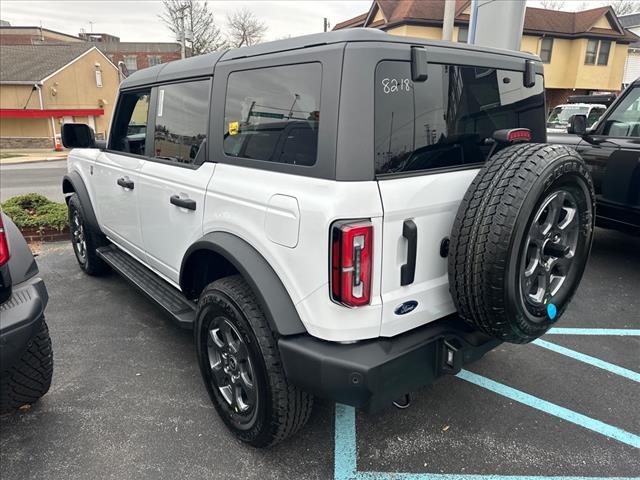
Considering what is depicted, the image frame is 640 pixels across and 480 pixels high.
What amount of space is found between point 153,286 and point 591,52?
34334 millimetres

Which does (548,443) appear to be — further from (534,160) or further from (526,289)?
(534,160)

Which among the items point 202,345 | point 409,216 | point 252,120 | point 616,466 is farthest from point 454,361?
point 252,120

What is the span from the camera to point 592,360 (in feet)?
11.1

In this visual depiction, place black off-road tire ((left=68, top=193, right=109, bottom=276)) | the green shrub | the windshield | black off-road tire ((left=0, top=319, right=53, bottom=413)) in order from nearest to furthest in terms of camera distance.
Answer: black off-road tire ((left=0, top=319, right=53, bottom=413)) < black off-road tire ((left=68, top=193, right=109, bottom=276)) < the green shrub < the windshield

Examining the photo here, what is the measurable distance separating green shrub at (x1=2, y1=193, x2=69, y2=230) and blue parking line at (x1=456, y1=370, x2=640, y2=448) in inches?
222

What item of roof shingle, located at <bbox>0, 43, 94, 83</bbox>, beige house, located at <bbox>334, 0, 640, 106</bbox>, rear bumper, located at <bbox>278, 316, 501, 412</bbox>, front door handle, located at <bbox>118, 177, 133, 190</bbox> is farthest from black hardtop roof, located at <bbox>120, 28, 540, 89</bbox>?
roof shingle, located at <bbox>0, 43, 94, 83</bbox>

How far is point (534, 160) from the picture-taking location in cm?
203

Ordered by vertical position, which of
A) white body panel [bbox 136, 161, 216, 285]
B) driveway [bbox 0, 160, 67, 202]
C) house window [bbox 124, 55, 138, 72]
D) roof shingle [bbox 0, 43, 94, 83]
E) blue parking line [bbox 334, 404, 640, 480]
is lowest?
driveway [bbox 0, 160, 67, 202]

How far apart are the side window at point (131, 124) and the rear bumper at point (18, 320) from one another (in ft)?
4.96

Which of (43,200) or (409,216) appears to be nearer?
(409,216)

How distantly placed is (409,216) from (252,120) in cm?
97

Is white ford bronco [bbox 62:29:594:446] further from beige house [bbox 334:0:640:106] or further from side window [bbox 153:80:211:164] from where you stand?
beige house [bbox 334:0:640:106]

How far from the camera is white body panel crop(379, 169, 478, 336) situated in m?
1.98

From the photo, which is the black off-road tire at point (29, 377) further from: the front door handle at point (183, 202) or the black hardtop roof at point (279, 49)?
the black hardtop roof at point (279, 49)
